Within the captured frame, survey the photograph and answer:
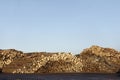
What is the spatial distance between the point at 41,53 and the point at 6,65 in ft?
45.0

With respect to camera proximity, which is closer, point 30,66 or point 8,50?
point 30,66

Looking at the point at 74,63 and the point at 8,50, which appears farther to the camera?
the point at 8,50

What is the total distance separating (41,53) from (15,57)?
9808 mm

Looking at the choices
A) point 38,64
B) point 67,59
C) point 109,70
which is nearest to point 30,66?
point 38,64

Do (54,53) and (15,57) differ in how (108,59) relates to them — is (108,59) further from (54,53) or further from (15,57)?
(15,57)

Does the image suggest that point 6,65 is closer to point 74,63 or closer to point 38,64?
point 38,64

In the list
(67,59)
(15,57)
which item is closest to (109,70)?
(67,59)

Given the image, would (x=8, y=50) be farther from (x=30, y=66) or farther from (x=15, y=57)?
(x=30, y=66)

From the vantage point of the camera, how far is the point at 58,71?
12925 centimetres

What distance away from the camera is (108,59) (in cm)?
13512

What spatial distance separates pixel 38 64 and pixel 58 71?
7.42 m

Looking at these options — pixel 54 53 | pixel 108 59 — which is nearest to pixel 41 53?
pixel 54 53

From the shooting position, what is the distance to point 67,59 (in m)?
132

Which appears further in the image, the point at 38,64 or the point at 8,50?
the point at 8,50
